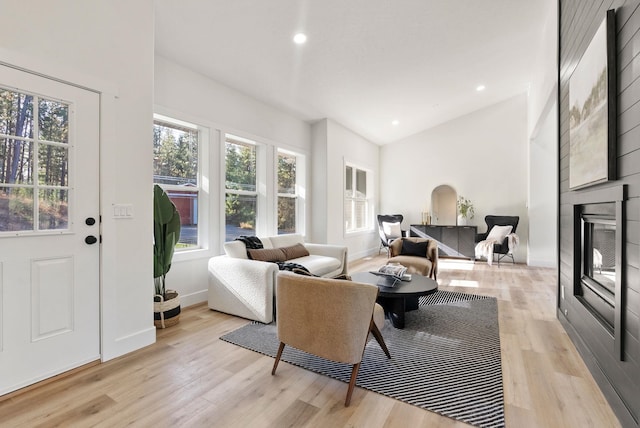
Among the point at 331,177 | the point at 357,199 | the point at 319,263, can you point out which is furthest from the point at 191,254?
the point at 357,199

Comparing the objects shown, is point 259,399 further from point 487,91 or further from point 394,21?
point 487,91

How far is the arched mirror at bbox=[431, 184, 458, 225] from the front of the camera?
7316 mm

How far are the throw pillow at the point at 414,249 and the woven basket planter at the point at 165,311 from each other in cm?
315

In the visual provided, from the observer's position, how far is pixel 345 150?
6.28 meters

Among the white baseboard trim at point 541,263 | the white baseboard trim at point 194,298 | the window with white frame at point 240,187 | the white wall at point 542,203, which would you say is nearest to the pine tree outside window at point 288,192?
the window with white frame at point 240,187

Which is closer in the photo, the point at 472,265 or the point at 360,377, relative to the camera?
the point at 360,377

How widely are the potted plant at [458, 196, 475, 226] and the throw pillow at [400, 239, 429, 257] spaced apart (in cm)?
284

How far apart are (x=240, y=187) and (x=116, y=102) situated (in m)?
2.15

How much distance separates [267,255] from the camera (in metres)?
3.73

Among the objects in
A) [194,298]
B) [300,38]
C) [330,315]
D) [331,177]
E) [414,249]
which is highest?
[300,38]

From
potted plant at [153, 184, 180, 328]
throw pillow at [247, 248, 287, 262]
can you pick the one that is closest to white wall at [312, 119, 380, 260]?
throw pillow at [247, 248, 287, 262]

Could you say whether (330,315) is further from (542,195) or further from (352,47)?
(542,195)

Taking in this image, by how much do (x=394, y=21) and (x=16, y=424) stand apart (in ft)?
14.1

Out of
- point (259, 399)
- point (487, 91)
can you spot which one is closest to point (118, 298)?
point (259, 399)
